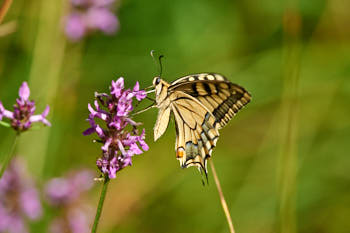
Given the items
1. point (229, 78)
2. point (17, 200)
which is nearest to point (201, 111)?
point (17, 200)

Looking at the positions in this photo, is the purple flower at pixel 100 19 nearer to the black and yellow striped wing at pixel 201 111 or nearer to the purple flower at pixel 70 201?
the purple flower at pixel 70 201

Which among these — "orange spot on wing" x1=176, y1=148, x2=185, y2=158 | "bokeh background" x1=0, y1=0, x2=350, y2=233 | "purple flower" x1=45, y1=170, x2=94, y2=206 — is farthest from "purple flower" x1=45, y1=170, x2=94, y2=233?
"orange spot on wing" x1=176, y1=148, x2=185, y2=158

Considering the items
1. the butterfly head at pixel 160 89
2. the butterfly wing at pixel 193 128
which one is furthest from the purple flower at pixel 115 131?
Result: the butterfly wing at pixel 193 128

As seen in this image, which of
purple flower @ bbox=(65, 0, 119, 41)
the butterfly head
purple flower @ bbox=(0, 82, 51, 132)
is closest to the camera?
purple flower @ bbox=(0, 82, 51, 132)

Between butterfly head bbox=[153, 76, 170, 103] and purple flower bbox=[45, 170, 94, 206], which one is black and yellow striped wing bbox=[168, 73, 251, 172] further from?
purple flower bbox=[45, 170, 94, 206]

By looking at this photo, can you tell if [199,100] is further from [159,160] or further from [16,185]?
[159,160]

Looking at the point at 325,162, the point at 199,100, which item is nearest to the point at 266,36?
the point at 325,162

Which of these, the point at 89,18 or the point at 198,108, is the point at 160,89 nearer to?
the point at 198,108
